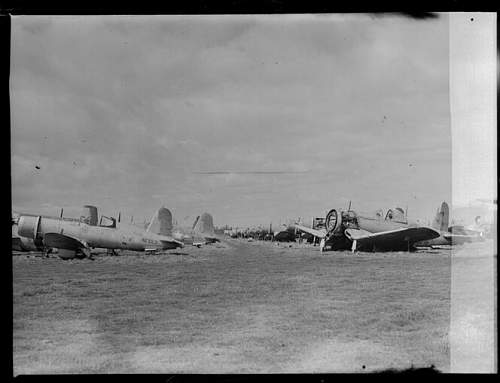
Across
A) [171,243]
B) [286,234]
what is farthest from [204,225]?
[286,234]

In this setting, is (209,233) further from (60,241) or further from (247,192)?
(60,241)

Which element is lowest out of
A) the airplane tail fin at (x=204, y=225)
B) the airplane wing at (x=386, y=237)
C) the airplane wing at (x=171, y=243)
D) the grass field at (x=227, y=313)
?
the grass field at (x=227, y=313)

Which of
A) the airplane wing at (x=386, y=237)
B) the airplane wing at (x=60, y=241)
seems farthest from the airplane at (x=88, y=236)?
the airplane wing at (x=386, y=237)

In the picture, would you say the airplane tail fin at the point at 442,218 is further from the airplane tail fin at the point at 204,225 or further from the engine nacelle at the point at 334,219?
the airplane tail fin at the point at 204,225

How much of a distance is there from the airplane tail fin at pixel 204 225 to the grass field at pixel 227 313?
0.12m

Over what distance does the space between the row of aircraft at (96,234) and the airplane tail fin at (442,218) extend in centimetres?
130

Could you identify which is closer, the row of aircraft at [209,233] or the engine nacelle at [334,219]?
the row of aircraft at [209,233]

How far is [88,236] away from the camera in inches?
115

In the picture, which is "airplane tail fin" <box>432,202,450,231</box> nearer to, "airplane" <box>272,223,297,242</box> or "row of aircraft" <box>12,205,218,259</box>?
"airplane" <box>272,223,297,242</box>

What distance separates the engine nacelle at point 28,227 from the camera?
9.29 feet

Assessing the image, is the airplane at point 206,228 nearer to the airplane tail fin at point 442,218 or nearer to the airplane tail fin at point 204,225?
the airplane tail fin at point 204,225

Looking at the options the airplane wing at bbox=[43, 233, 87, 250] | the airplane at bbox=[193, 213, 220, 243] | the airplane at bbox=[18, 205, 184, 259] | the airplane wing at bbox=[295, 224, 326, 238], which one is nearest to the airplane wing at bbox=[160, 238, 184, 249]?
the airplane at bbox=[18, 205, 184, 259]

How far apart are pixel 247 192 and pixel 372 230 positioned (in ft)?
2.59

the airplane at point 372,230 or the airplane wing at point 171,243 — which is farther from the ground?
the airplane at point 372,230
